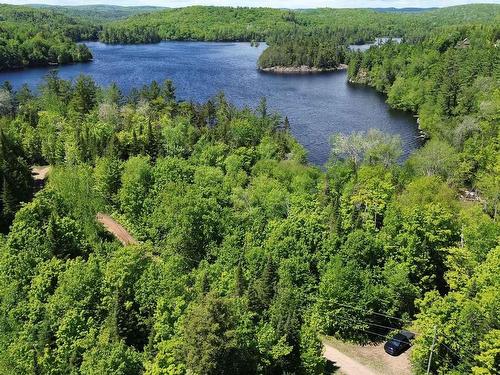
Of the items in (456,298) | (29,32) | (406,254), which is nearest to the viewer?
(456,298)

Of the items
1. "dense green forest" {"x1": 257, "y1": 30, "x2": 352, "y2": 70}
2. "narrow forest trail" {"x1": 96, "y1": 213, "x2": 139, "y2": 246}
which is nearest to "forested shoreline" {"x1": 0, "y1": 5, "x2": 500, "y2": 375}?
"narrow forest trail" {"x1": 96, "y1": 213, "x2": 139, "y2": 246}

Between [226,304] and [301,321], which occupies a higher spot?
[226,304]

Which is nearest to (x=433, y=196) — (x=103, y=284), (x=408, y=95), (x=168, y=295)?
(x=168, y=295)

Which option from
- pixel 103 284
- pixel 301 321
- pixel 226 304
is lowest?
pixel 301 321

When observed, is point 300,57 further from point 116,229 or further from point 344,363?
point 344,363

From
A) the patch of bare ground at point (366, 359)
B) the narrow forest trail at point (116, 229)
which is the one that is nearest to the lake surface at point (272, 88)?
the narrow forest trail at point (116, 229)

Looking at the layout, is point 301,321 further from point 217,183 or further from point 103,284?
point 217,183
